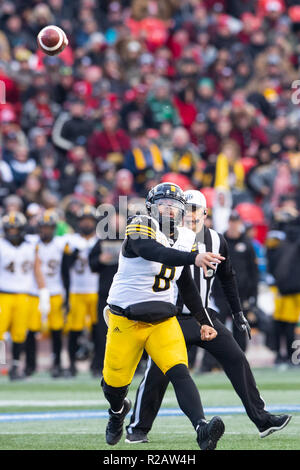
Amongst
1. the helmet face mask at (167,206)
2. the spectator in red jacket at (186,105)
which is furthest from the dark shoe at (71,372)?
the helmet face mask at (167,206)

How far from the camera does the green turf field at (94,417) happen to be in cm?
672

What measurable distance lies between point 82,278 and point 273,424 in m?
6.00

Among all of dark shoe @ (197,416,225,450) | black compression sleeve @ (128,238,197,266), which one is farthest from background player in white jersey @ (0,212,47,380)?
dark shoe @ (197,416,225,450)

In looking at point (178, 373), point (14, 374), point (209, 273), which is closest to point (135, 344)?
point (178, 373)

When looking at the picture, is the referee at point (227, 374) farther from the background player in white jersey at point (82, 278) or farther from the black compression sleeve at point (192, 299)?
the background player in white jersey at point (82, 278)

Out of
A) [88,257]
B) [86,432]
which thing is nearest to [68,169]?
[88,257]

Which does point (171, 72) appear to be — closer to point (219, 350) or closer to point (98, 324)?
point (98, 324)

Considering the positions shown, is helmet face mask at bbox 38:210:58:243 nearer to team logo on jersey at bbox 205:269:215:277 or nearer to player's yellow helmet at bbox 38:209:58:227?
player's yellow helmet at bbox 38:209:58:227

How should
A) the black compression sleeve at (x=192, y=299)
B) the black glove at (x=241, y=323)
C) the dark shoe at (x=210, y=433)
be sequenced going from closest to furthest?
the dark shoe at (x=210, y=433) < the black compression sleeve at (x=192, y=299) < the black glove at (x=241, y=323)

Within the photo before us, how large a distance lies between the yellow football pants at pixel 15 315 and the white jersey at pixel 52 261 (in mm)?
561

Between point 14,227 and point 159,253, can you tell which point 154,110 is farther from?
point 159,253

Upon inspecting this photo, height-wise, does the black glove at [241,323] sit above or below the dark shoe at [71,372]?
above

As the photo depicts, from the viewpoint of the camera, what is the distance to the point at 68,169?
1443 cm

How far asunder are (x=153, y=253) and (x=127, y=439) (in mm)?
1474
